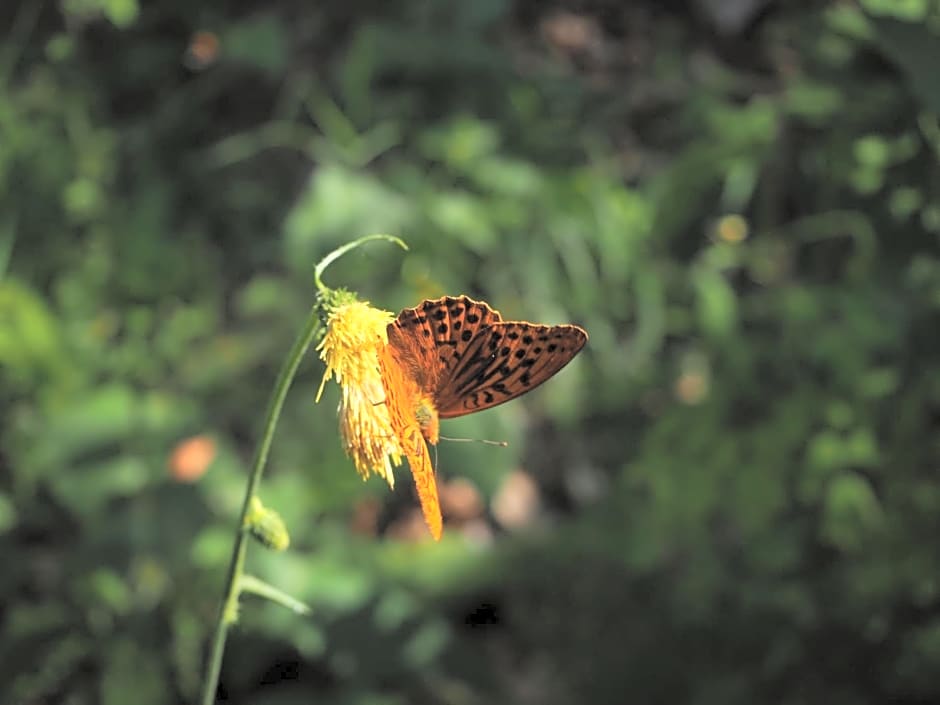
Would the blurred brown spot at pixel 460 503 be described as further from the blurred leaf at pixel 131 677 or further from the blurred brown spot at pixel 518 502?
the blurred leaf at pixel 131 677

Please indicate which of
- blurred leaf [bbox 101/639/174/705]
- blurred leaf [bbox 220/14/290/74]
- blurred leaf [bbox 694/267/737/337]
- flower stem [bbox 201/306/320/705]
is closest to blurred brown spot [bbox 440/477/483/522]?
blurred leaf [bbox 694/267/737/337]

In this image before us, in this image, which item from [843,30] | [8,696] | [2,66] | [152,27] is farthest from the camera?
[152,27]

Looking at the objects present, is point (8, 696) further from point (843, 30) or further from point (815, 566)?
point (843, 30)

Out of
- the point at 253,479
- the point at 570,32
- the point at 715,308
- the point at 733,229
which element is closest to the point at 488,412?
the point at 715,308

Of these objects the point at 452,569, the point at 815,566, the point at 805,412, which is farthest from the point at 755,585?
the point at 452,569

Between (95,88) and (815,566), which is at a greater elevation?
(95,88)

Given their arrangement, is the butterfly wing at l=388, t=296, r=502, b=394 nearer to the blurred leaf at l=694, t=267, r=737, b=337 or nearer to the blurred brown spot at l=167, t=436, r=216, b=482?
the blurred leaf at l=694, t=267, r=737, b=337

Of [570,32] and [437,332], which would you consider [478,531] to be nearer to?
[570,32]
